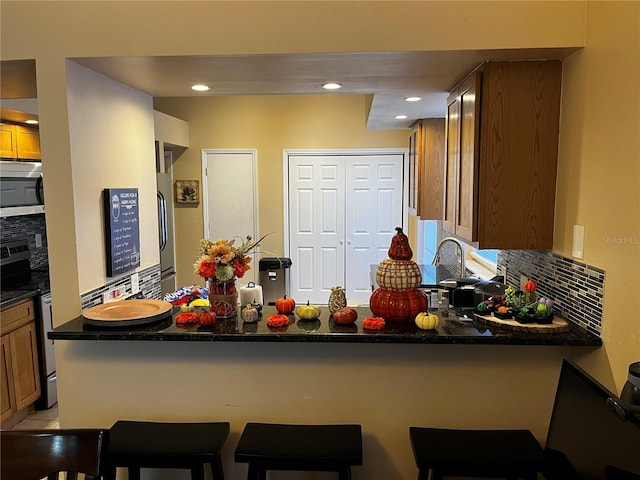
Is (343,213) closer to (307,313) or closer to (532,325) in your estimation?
(307,313)

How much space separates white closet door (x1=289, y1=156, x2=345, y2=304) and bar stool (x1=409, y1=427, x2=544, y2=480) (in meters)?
4.05

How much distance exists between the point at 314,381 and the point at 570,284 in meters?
1.19

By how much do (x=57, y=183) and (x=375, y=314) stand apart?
61.7 inches

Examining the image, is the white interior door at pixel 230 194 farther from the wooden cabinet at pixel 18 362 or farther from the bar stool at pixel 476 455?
the bar stool at pixel 476 455

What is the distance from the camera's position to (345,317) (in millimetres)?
1967

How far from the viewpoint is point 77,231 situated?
6.74 ft

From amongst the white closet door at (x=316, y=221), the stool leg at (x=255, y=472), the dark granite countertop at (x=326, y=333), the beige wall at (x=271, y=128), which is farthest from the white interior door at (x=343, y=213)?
the stool leg at (x=255, y=472)

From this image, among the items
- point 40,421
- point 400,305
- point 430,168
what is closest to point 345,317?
point 400,305

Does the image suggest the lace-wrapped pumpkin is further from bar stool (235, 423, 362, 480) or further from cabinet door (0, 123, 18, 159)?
cabinet door (0, 123, 18, 159)

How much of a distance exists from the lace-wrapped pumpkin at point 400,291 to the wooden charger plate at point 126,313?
39.5 inches

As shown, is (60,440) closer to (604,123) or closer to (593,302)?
(593,302)

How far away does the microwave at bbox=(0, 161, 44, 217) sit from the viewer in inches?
123

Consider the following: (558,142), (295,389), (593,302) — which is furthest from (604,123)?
(295,389)

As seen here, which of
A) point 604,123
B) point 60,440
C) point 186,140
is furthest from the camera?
point 186,140
